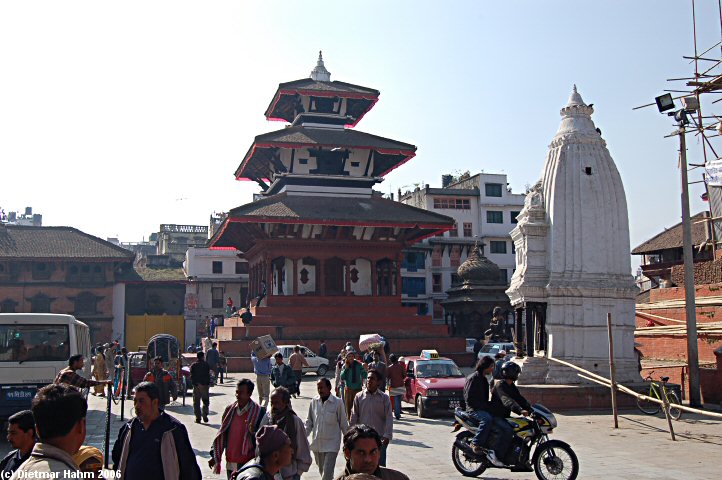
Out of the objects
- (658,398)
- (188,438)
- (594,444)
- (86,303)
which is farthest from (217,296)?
(188,438)

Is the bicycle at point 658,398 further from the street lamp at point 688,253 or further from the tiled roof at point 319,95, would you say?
the tiled roof at point 319,95

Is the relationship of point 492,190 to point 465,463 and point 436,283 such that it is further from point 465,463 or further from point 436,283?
point 465,463

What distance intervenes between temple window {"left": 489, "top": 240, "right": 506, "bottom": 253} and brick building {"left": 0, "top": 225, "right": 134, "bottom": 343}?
26872 millimetres

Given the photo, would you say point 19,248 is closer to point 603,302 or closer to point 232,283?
point 232,283

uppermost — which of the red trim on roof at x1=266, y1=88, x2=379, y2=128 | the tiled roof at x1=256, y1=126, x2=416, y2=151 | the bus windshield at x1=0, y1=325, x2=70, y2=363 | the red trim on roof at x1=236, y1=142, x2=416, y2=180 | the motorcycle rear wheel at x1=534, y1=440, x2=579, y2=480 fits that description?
the red trim on roof at x1=266, y1=88, x2=379, y2=128

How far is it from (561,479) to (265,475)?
6387 millimetres

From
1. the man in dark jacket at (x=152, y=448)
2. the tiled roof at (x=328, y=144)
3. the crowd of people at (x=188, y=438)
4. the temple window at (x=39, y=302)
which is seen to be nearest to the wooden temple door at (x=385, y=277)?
the tiled roof at (x=328, y=144)

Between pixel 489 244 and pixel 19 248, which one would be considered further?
pixel 489 244

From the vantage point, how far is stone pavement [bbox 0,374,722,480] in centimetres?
1107

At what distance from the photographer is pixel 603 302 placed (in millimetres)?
19578

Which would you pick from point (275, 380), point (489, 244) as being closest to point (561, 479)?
point (275, 380)

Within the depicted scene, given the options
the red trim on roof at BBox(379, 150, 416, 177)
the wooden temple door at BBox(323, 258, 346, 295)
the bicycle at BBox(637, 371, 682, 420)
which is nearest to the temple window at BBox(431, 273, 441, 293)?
the red trim on roof at BBox(379, 150, 416, 177)

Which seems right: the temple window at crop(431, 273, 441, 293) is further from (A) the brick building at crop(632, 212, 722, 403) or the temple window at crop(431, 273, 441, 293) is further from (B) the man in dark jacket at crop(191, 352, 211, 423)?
(B) the man in dark jacket at crop(191, 352, 211, 423)

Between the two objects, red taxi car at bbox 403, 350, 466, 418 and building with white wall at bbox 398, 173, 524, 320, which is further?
building with white wall at bbox 398, 173, 524, 320
